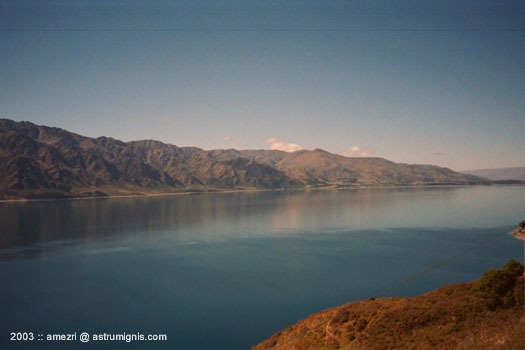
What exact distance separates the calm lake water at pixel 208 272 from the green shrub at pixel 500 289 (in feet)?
74.3

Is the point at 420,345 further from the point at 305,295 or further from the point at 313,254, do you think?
the point at 313,254

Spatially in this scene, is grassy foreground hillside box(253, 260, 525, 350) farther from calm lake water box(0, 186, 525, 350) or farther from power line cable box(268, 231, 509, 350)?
calm lake water box(0, 186, 525, 350)

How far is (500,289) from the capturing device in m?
29.1

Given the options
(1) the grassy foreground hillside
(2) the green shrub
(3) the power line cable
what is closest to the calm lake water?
(3) the power line cable

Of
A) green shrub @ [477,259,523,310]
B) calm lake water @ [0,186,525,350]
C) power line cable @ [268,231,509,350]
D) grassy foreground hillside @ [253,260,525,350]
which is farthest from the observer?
calm lake water @ [0,186,525,350]

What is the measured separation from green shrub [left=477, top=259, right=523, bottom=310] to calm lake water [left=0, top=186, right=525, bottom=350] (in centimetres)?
2264

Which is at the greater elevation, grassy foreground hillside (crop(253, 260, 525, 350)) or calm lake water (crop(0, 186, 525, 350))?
grassy foreground hillside (crop(253, 260, 525, 350))

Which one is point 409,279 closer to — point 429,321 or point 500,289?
point 500,289

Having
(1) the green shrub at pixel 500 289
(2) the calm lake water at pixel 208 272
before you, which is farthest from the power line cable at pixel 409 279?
(1) the green shrub at pixel 500 289

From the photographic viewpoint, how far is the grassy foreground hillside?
25688 mm

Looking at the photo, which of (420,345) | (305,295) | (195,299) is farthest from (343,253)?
(420,345)

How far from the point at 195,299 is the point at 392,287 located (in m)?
33.3

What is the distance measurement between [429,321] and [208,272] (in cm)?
4636

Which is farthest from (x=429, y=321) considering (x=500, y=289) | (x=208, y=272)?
(x=208, y=272)
